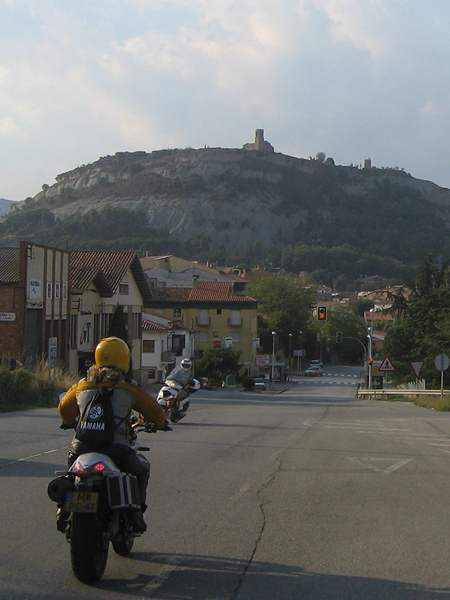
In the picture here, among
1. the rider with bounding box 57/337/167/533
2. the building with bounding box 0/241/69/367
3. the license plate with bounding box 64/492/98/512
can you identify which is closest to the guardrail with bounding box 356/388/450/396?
the building with bounding box 0/241/69/367

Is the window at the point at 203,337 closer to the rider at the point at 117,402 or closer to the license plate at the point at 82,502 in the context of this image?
the rider at the point at 117,402

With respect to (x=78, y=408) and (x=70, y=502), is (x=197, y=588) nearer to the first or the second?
(x=70, y=502)

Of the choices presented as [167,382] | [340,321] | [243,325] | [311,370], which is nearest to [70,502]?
[167,382]

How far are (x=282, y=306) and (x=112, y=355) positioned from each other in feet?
312

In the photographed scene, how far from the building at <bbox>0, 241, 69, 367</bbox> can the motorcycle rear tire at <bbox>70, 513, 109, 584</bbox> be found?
99.9ft

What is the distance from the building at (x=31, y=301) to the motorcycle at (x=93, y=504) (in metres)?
30.4

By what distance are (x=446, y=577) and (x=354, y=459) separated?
20.1 feet

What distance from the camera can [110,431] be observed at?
5238 millimetres

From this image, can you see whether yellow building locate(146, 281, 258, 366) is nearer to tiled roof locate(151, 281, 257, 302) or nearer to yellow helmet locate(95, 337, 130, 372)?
tiled roof locate(151, 281, 257, 302)

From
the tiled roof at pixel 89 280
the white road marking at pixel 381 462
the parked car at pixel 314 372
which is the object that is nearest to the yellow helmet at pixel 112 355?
the white road marking at pixel 381 462

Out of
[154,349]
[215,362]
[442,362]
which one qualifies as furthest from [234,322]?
[442,362]

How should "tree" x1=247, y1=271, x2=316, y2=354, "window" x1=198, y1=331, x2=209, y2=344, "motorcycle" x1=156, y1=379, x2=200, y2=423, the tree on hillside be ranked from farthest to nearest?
"tree" x1=247, y1=271, x2=316, y2=354 → "window" x1=198, y1=331, x2=209, y2=344 → the tree on hillside → "motorcycle" x1=156, y1=379, x2=200, y2=423

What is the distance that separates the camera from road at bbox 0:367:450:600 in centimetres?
520

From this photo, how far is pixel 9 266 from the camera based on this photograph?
1516 inches
